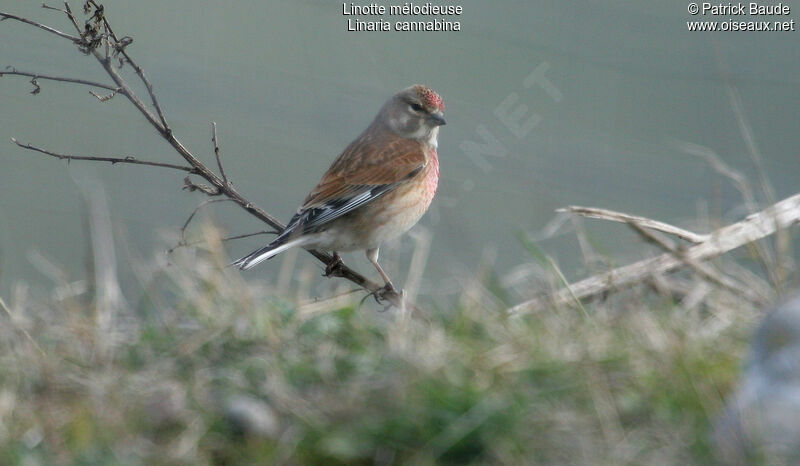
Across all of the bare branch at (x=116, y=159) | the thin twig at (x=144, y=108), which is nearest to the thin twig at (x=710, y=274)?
the thin twig at (x=144, y=108)

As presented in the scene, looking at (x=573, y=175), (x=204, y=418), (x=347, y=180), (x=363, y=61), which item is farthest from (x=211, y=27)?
(x=204, y=418)

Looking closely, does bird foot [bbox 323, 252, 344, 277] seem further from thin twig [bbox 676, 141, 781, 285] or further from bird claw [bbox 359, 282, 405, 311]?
thin twig [bbox 676, 141, 781, 285]

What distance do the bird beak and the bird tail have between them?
1115mm

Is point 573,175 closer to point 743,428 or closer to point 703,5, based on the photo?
point 703,5

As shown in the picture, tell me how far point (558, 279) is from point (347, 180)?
142 cm

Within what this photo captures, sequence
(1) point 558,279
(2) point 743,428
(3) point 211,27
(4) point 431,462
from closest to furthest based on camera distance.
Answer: (2) point 743,428, (4) point 431,462, (1) point 558,279, (3) point 211,27

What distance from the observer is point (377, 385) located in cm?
316

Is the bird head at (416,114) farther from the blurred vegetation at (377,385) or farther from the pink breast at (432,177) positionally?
the blurred vegetation at (377,385)

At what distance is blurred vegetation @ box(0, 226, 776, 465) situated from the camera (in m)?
2.91

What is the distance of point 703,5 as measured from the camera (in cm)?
721

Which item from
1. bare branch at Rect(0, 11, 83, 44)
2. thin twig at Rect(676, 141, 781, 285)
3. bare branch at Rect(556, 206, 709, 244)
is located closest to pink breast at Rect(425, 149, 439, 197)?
bare branch at Rect(556, 206, 709, 244)

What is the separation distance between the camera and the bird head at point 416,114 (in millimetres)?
5594

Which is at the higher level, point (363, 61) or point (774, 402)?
point (774, 402)

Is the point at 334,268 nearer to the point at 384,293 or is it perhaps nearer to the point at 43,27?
the point at 384,293
